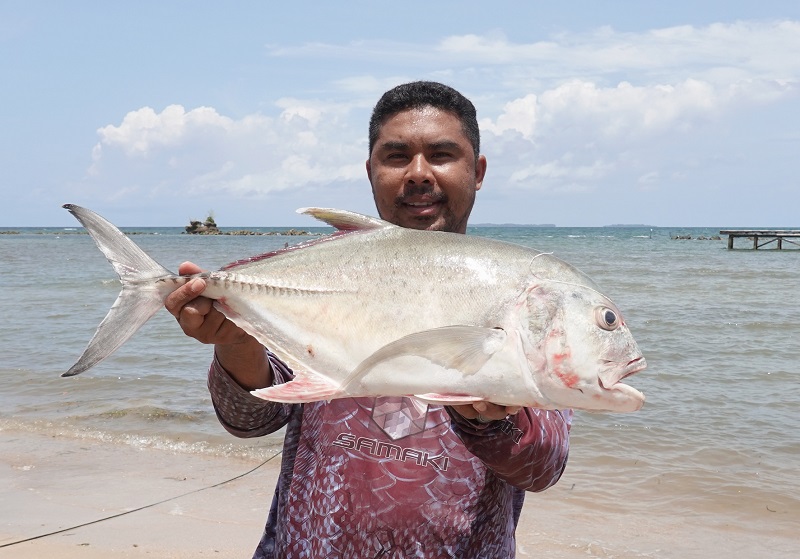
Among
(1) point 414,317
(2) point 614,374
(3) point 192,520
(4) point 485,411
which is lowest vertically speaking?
(3) point 192,520

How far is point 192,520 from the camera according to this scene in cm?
501

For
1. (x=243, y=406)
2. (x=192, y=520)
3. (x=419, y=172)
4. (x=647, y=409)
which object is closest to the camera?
(x=243, y=406)

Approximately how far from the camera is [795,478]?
238 inches

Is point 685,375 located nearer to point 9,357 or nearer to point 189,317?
point 189,317

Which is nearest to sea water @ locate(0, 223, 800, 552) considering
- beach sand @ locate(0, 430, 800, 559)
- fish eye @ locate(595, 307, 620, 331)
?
beach sand @ locate(0, 430, 800, 559)

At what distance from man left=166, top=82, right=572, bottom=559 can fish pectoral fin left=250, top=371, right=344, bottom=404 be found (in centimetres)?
35

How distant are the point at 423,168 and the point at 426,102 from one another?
0.86ft

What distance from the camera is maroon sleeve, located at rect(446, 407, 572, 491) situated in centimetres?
201

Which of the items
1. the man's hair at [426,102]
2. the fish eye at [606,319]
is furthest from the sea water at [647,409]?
the fish eye at [606,319]

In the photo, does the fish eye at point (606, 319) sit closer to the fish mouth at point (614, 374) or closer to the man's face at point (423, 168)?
the fish mouth at point (614, 374)

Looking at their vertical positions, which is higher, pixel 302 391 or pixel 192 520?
pixel 302 391

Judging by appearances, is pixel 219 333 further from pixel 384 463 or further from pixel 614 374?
pixel 614 374

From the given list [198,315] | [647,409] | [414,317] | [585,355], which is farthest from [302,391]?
[647,409]

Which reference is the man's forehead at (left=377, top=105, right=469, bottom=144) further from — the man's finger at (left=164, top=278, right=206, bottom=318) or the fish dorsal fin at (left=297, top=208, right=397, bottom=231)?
the man's finger at (left=164, top=278, right=206, bottom=318)
